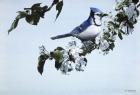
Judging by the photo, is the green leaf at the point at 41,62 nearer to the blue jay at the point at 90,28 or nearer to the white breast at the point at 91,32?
the blue jay at the point at 90,28

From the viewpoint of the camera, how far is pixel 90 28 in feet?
4.67

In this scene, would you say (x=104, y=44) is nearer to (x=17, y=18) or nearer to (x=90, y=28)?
(x=90, y=28)

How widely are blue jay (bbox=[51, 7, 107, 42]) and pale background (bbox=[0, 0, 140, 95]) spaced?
2cm

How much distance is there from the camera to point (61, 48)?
1.42 meters

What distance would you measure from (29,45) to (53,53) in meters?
0.14

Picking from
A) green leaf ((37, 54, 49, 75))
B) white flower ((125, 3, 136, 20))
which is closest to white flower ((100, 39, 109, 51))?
white flower ((125, 3, 136, 20))

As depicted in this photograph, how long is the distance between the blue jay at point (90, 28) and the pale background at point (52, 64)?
0.02 metres

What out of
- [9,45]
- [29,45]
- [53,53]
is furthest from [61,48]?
[9,45]

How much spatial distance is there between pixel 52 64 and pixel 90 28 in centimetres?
27

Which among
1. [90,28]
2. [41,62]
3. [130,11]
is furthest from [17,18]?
[130,11]

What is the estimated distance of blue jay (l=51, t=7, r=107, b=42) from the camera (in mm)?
1426

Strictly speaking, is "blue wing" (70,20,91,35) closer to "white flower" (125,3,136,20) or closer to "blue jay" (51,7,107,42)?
"blue jay" (51,7,107,42)

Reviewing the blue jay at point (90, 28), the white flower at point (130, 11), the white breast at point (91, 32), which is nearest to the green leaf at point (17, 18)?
the blue jay at point (90, 28)

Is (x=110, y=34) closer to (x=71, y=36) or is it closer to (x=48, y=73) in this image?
(x=71, y=36)
